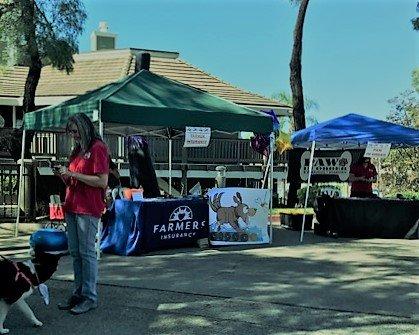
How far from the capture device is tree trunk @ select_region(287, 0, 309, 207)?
1850cm

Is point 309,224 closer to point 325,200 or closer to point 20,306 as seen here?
point 325,200

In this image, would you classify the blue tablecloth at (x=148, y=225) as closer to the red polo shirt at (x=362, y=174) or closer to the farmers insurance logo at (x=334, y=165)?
the red polo shirt at (x=362, y=174)

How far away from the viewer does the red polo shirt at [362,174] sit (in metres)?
12.5

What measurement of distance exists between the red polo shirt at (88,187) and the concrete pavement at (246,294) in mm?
971

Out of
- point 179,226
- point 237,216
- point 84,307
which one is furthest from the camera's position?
point 237,216

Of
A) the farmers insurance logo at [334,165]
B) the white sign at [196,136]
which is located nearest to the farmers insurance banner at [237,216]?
the white sign at [196,136]

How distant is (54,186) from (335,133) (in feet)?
25.7

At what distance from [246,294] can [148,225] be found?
10.0 feet

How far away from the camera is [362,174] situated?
12547mm

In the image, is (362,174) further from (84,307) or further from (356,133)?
(84,307)

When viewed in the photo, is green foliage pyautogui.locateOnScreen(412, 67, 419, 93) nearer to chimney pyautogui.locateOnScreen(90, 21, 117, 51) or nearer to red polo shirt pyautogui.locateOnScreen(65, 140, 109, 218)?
chimney pyautogui.locateOnScreen(90, 21, 117, 51)

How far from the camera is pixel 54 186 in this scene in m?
16.0

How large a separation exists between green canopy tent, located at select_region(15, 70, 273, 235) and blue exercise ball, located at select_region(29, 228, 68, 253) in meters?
3.51

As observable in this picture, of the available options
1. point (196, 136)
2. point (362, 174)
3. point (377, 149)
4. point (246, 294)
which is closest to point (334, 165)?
point (362, 174)
